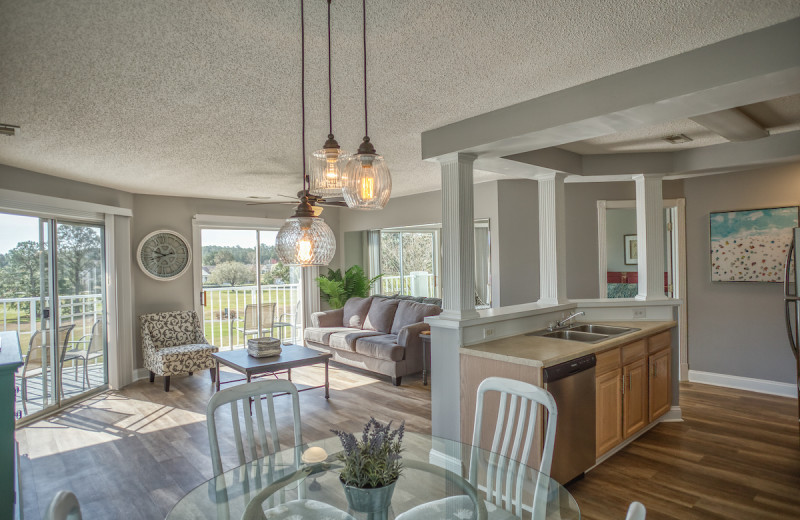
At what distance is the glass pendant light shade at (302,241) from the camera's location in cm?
231

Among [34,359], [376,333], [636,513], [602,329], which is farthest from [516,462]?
[34,359]

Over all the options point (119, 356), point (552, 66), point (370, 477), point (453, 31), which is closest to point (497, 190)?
point (552, 66)

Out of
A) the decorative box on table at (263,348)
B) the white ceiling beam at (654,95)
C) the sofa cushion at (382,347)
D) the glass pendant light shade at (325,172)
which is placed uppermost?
the white ceiling beam at (654,95)

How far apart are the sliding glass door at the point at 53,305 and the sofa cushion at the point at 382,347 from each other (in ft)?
10.2

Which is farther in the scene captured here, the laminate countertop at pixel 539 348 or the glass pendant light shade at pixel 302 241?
the laminate countertop at pixel 539 348

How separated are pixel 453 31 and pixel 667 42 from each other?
1044 millimetres

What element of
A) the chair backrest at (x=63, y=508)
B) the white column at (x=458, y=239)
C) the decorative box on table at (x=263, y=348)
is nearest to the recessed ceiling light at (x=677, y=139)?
the white column at (x=458, y=239)

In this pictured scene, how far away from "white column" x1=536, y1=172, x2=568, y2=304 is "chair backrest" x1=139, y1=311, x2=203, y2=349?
4626 millimetres

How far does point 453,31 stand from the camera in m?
1.97

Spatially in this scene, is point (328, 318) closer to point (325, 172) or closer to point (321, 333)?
point (321, 333)

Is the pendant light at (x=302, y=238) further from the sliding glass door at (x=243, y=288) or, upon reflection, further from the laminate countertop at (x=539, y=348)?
the sliding glass door at (x=243, y=288)

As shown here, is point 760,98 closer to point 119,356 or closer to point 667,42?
point 667,42

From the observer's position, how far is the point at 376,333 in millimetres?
6301

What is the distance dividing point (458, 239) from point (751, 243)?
3.51 meters
